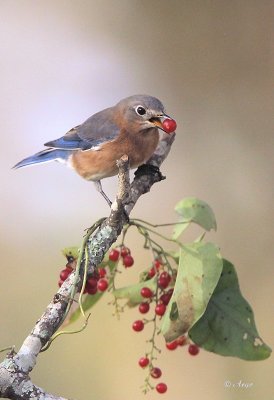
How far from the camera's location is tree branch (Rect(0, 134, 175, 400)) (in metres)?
1.02

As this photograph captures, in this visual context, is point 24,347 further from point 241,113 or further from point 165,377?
point 241,113

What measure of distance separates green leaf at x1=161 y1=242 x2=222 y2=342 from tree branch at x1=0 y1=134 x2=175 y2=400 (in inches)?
6.1

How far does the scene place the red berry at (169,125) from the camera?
1.65 meters

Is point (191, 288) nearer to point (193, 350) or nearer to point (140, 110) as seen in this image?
point (193, 350)

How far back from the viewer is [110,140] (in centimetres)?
203

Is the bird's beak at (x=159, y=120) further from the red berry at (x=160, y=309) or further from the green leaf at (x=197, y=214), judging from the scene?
the red berry at (x=160, y=309)

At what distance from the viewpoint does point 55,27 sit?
4.12 m

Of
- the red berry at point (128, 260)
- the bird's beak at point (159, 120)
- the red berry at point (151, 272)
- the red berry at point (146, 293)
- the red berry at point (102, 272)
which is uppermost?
the bird's beak at point (159, 120)

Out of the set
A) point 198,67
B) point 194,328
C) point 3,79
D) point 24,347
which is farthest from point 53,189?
point 24,347

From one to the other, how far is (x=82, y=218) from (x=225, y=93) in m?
1.06

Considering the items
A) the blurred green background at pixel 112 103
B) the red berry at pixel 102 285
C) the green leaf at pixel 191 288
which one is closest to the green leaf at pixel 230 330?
the green leaf at pixel 191 288

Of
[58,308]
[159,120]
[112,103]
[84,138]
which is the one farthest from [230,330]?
[112,103]

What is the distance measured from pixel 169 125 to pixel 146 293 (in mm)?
443

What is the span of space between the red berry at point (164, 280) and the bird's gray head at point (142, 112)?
1.52 ft
